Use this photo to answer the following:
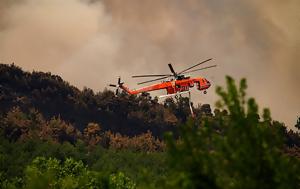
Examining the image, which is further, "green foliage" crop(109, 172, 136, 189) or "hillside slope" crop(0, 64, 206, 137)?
"hillside slope" crop(0, 64, 206, 137)

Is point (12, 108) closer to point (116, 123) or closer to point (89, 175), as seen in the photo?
point (116, 123)

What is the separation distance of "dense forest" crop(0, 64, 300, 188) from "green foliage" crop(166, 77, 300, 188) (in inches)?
0.8

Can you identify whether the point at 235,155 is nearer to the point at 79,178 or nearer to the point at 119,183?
the point at 79,178

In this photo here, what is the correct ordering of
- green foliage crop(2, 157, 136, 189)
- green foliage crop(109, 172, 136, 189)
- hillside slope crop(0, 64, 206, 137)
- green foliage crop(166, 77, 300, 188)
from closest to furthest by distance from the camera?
green foliage crop(166, 77, 300, 188), green foliage crop(2, 157, 136, 189), green foliage crop(109, 172, 136, 189), hillside slope crop(0, 64, 206, 137)

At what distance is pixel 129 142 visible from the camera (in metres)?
106

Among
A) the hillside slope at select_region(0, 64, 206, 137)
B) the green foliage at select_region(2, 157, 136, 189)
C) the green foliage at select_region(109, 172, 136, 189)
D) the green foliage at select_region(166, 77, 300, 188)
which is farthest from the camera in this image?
the hillside slope at select_region(0, 64, 206, 137)

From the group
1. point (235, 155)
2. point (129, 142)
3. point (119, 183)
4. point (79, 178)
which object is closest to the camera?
point (235, 155)

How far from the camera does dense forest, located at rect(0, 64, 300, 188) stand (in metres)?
10.8

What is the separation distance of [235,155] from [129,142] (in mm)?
95322

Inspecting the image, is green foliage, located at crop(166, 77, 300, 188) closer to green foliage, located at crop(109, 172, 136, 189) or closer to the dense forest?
the dense forest

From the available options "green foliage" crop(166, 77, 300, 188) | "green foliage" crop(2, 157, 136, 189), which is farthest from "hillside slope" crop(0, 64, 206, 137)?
"green foliage" crop(166, 77, 300, 188)

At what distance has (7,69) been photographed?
122m

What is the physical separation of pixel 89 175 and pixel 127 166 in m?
30.2

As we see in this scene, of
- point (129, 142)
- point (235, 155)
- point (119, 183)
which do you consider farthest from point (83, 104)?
point (235, 155)
